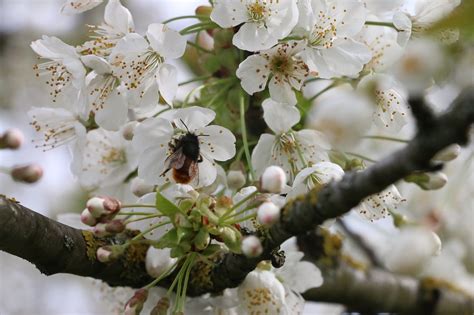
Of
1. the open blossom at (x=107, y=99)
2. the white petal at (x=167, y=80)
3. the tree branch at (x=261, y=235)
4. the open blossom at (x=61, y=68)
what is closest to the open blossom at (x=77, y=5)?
the open blossom at (x=61, y=68)

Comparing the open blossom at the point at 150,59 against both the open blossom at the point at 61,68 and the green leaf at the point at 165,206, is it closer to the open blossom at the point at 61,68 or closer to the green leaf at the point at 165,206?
the open blossom at the point at 61,68

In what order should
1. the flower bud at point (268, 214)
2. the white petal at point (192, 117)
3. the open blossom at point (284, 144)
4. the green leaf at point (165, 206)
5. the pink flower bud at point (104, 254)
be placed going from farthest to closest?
the open blossom at point (284, 144) → the white petal at point (192, 117) → the pink flower bud at point (104, 254) → the green leaf at point (165, 206) → the flower bud at point (268, 214)

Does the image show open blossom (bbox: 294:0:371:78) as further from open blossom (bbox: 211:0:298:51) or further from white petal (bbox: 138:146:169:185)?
white petal (bbox: 138:146:169:185)

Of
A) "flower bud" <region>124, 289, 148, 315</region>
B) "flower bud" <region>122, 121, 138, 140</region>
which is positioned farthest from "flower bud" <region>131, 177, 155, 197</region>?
"flower bud" <region>124, 289, 148, 315</region>

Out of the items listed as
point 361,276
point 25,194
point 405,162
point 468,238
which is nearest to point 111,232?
point 405,162

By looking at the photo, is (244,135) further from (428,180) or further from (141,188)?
(428,180)
